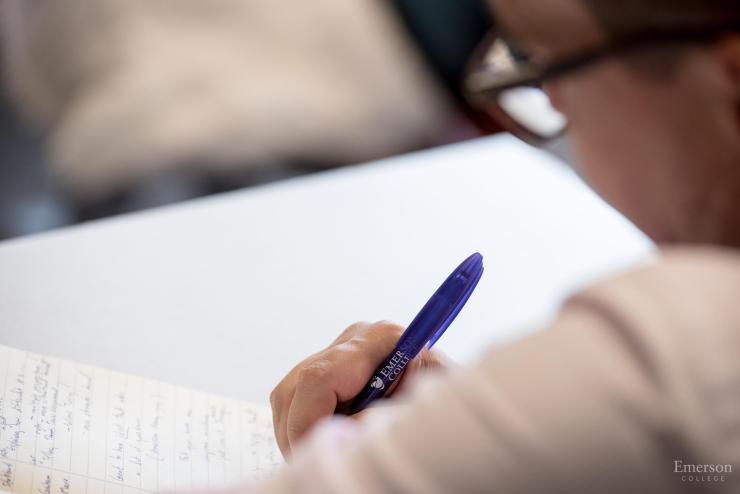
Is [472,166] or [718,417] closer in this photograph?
[718,417]

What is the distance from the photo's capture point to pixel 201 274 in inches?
33.4

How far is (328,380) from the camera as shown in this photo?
62cm

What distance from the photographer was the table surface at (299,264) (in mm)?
763

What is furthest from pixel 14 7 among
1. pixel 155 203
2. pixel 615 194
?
pixel 615 194

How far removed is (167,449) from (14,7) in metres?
0.90

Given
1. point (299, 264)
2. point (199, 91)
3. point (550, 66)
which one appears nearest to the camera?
point (550, 66)

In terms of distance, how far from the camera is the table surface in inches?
30.0

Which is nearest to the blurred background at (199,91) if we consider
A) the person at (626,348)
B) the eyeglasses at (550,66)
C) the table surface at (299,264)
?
the table surface at (299,264)

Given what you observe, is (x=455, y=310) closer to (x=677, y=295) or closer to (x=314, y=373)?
(x=314, y=373)

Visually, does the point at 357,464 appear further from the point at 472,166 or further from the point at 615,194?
the point at 472,166

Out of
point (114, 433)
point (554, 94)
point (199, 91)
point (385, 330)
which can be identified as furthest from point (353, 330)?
point (199, 91)

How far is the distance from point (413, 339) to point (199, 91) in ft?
2.22

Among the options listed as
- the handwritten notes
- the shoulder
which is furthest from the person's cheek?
the handwritten notes

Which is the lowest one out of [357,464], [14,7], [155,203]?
[155,203]
